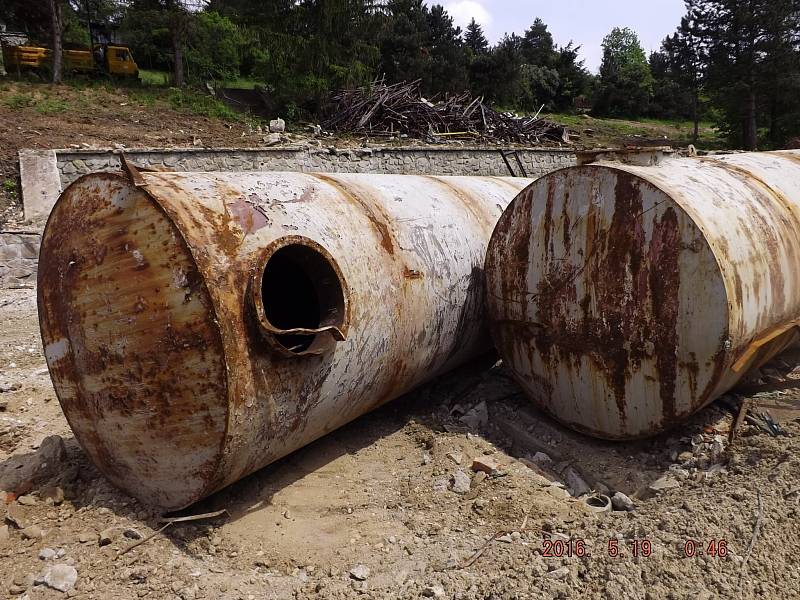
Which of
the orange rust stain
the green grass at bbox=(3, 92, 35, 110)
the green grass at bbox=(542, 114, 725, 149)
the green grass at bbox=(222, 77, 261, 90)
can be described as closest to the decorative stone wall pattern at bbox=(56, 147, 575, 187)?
the green grass at bbox=(3, 92, 35, 110)

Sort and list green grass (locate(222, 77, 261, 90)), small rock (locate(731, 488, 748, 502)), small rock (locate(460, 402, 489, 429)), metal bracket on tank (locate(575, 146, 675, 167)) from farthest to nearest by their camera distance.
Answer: green grass (locate(222, 77, 261, 90)), small rock (locate(460, 402, 489, 429)), metal bracket on tank (locate(575, 146, 675, 167)), small rock (locate(731, 488, 748, 502))

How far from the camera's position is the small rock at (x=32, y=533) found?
2.82 metres

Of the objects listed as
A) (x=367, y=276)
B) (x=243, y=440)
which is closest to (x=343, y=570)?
(x=243, y=440)

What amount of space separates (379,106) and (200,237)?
15.6 metres

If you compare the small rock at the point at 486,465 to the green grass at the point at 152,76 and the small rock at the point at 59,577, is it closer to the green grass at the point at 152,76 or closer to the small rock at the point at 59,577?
the small rock at the point at 59,577

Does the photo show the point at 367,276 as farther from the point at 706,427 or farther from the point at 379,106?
the point at 379,106

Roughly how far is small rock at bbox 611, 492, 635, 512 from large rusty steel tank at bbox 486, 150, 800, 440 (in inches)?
18.4

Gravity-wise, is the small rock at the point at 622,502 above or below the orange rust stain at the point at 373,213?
below

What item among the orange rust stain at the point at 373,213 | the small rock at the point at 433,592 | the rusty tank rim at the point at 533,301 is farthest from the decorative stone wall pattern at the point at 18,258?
the small rock at the point at 433,592

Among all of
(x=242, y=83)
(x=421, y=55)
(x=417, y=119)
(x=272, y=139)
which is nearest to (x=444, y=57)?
(x=421, y=55)

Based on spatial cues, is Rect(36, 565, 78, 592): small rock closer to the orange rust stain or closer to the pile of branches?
the orange rust stain

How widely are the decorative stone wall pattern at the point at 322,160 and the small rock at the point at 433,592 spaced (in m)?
8.43

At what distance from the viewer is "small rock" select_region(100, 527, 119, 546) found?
2795 millimetres

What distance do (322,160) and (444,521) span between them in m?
10.8
